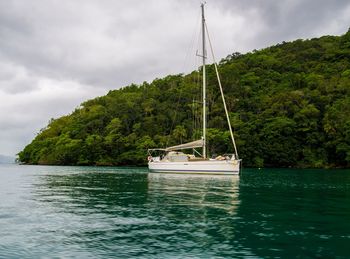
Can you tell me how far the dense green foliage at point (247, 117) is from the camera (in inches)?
3649

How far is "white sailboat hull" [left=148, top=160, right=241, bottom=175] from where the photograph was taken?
1988 inches

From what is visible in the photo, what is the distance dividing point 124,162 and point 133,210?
299 feet

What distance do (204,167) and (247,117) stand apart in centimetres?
5873

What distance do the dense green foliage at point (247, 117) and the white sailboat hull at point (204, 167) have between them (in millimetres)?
34759

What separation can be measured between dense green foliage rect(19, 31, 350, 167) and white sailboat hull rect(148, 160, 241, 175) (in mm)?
34759

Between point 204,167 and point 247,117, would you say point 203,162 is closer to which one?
point 204,167

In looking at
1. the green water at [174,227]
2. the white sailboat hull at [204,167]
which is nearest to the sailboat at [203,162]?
the white sailboat hull at [204,167]

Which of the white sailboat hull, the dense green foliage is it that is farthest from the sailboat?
the dense green foliage

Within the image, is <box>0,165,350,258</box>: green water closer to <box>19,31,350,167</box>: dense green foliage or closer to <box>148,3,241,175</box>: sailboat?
<box>148,3,241,175</box>: sailboat

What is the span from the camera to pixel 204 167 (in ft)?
171

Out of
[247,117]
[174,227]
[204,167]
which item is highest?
[247,117]

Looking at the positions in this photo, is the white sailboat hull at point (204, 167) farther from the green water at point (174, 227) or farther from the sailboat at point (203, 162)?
the green water at point (174, 227)

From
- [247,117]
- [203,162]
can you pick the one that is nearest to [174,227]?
[203,162]

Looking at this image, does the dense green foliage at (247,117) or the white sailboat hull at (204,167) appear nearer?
the white sailboat hull at (204,167)
